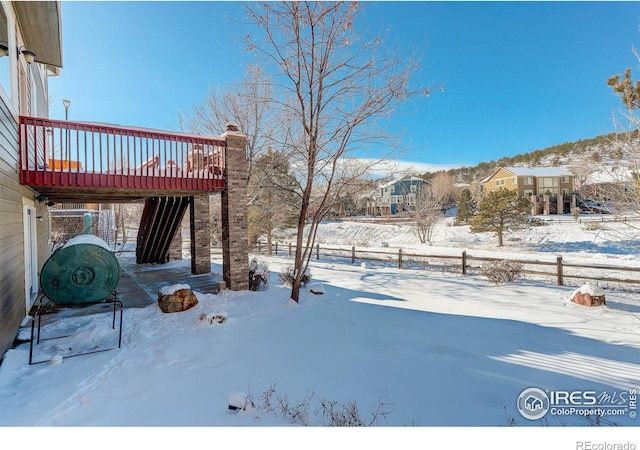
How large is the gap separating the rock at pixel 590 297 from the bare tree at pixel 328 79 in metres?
5.67

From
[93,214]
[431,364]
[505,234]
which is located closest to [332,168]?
[431,364]

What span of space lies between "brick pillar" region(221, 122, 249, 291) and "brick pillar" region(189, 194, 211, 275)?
7.18ft

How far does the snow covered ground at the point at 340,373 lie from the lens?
8.81 ft

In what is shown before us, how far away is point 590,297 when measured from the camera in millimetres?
6789

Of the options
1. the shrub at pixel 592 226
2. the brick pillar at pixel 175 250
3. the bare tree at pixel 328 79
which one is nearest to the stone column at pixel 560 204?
the shrub at pixel 592 226

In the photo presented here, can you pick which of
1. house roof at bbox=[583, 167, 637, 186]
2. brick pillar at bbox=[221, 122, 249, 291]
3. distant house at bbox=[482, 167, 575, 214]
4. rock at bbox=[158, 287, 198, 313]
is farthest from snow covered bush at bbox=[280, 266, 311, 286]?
distant house at bbox=[482, 167, 575, 214]

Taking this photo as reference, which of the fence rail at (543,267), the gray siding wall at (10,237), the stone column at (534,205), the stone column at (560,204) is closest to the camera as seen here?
the gray siding wall at (10,237)

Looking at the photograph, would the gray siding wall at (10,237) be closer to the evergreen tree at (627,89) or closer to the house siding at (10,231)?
the house siding at (10,231)

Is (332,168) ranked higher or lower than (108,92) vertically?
lower

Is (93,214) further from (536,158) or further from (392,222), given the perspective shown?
(536,158)

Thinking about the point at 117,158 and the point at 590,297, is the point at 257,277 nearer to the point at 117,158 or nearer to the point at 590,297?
the point at 117,158

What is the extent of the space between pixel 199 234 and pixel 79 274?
4.86 metres

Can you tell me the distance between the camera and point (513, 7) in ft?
17.6

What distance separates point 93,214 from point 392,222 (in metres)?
25.8
